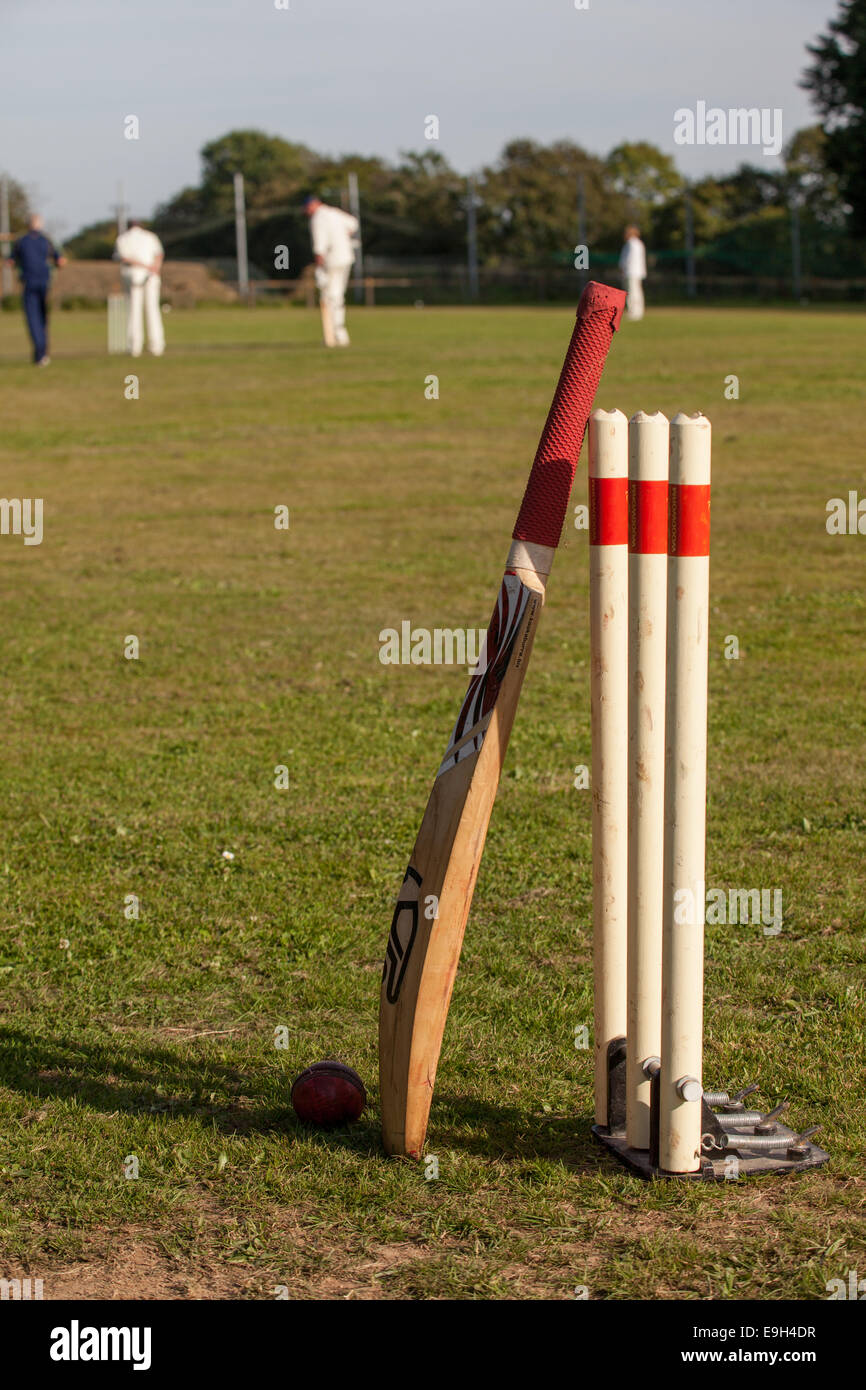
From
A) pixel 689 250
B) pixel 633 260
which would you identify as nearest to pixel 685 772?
pixel 633 260

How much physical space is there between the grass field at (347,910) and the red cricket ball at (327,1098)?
1.9 inches

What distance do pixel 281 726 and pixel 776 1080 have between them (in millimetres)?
4153

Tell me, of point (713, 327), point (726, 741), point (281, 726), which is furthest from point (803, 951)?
point (713, 327)

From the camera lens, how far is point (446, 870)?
3762 millimetres

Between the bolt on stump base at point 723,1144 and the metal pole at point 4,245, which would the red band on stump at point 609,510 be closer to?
the bolt on stump base at point 723,1144

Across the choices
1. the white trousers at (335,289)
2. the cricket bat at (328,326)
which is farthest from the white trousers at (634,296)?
the cricket bat at (328,326)

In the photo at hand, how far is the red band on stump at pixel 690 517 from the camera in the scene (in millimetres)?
3428

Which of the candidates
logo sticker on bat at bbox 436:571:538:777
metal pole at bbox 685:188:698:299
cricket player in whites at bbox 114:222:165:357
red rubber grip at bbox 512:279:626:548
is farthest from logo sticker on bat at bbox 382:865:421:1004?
metal pole at bbox 685:188:698:299

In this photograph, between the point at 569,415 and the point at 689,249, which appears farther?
the point at 689,249

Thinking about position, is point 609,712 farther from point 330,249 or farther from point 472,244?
point 472,244

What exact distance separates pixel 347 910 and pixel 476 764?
2.02m

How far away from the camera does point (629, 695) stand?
3615 mm

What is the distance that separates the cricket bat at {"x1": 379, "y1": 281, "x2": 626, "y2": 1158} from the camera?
3709 millimetres
